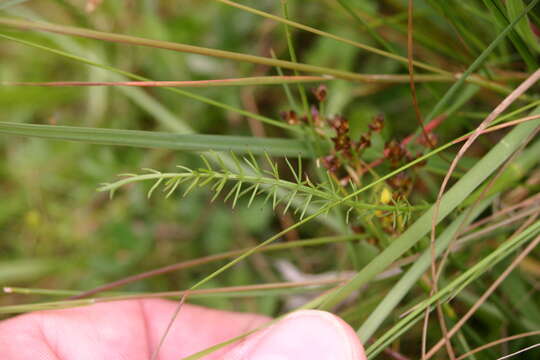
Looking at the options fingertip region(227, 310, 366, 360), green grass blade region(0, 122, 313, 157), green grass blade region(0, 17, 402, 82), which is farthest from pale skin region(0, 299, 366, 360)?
green grass blade region(0, 17, 402, 82)

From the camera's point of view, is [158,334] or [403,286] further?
[158,334]

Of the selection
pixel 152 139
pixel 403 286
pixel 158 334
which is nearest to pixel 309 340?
pixel 403 286

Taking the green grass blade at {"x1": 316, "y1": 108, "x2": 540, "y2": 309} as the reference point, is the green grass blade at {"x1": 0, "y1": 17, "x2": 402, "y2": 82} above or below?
A: above

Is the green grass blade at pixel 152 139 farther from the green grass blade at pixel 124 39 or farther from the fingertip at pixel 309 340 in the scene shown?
the fingertip at pixel 309 340

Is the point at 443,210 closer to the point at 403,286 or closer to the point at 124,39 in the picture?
the point at 403,286

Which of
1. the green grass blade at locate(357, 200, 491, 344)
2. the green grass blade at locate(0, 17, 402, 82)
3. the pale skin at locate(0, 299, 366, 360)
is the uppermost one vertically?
the green grass blade at locate(0, 17, 402, 82)

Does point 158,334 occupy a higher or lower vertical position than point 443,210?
lower

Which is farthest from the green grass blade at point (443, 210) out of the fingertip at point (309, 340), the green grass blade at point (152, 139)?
the green grass blade at point (152, 139)

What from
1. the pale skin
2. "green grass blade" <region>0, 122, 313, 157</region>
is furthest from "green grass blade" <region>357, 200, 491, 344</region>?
"green grass blade" <region>0, 122, 313, 157</region>

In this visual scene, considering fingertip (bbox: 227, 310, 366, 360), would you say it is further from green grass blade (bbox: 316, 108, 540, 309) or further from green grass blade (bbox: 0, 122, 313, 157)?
green grass blade (bbox: 0, 122, 313, 157)

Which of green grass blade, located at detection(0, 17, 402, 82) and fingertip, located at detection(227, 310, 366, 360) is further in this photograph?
fingertip, located at detection(227, 310, 366, 360)
